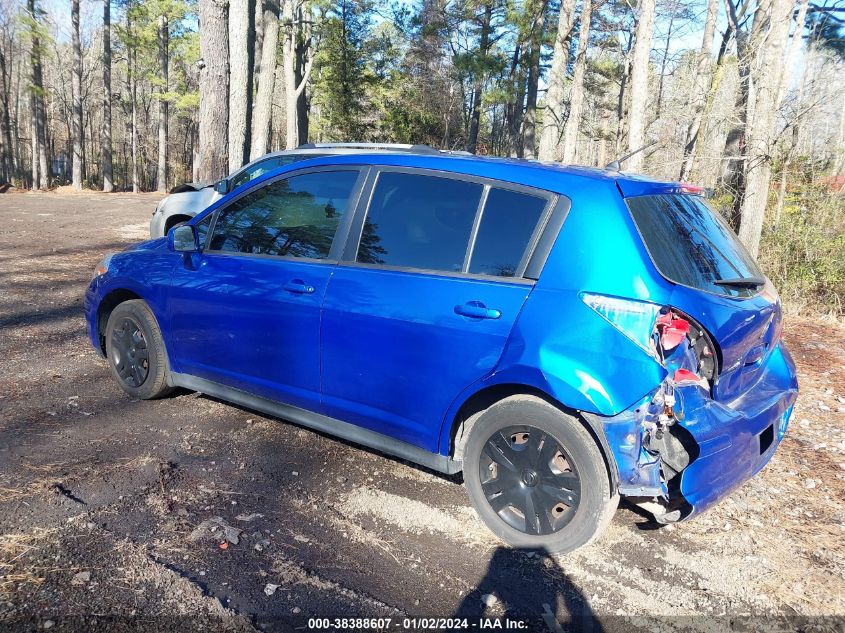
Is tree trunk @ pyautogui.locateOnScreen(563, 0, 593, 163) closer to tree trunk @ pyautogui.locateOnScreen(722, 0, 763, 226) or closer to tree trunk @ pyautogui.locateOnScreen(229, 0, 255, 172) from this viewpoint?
tree trunk @ pyautogui.locateOnScreen(722, 0, 763, 226)

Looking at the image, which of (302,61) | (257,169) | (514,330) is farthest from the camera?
(302,61)

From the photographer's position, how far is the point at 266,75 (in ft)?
62.7

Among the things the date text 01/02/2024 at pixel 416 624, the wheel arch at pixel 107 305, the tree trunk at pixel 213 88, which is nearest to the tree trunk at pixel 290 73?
the tree trunk at pixel 213 88

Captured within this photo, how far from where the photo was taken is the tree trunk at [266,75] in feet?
60.2

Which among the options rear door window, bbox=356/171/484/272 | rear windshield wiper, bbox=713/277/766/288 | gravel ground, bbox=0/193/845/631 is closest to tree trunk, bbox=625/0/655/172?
gravel ground, bbox=0/193/845/631

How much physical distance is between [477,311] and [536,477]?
84 cm

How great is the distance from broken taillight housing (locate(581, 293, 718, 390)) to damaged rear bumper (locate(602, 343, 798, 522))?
0.11 metres

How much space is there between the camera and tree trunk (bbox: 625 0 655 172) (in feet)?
41.6

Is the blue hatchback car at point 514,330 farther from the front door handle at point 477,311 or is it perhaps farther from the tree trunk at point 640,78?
the tree trunk at point 640,78

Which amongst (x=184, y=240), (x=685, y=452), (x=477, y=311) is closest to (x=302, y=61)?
(x=184, y=240)

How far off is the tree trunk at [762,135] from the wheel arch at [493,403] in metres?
7.62

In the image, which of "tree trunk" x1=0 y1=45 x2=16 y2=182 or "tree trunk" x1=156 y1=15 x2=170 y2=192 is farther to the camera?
"tree trunk" x1=0 y1=45 x2=16 y2=182

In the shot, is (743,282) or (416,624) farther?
(743,282)

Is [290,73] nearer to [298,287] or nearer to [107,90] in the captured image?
[107,90]
